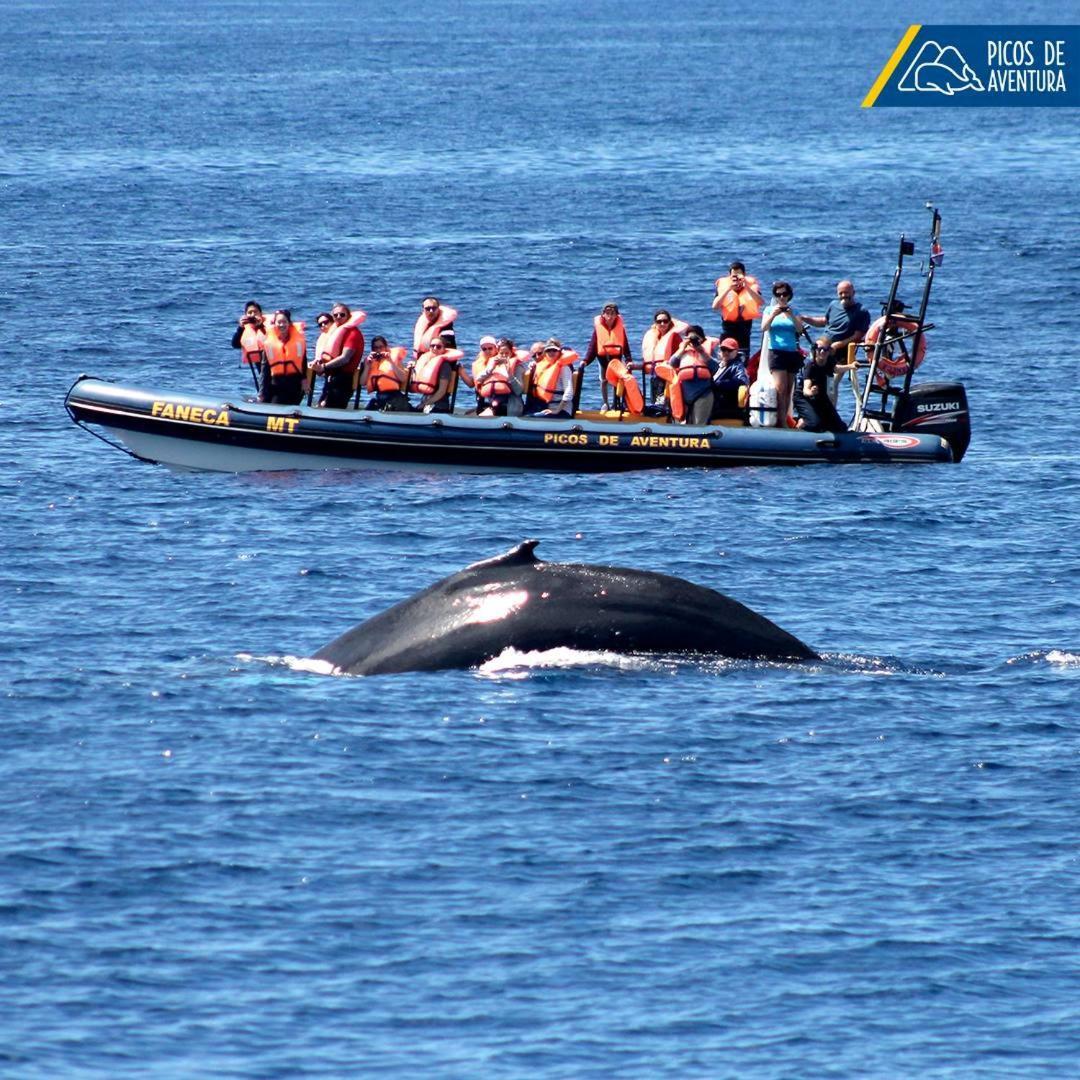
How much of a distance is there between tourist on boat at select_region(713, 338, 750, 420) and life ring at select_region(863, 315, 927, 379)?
2052 millimetres

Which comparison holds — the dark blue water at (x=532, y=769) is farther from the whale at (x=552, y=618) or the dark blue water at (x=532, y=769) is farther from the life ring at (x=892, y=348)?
the life ring at (x=892, y=348)

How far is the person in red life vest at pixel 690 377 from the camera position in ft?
113

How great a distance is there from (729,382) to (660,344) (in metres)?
1.27

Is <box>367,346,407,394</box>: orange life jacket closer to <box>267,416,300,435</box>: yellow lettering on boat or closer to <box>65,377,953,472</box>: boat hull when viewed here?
<box>65,377,953,472</box>: boat hull

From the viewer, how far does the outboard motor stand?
1385 inches

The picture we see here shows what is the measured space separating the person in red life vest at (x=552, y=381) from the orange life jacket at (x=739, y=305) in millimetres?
2959

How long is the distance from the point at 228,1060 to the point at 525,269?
4457 cm

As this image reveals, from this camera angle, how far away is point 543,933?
16.6 metres

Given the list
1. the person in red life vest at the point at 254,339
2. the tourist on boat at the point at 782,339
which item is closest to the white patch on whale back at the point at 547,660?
the tourist on boat at the point at 782,339

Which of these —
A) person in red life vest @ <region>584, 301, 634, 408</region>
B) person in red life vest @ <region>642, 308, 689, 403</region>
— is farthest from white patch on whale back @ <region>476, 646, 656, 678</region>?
person in red life vest @ <region>584, 301, 634, 408</region>

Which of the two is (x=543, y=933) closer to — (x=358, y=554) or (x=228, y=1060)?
(x=228, y=1060)

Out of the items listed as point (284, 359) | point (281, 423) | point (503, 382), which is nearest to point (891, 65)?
point (503, 382)

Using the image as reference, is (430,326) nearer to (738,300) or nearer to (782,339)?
(738,300)

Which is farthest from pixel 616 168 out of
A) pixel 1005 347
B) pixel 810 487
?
pixel 810 487
